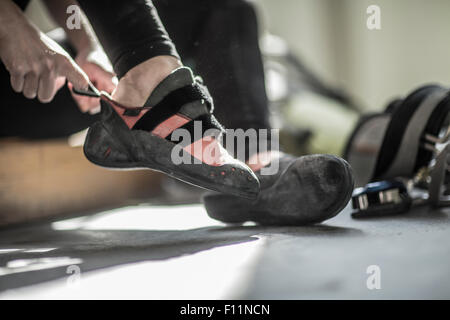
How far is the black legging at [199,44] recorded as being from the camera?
0.52 meters

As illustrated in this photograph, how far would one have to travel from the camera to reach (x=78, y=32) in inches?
30.6

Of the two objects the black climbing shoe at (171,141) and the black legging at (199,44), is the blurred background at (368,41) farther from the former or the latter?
the black climbing shoe at (171,141)

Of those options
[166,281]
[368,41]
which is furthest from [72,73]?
[368,41]

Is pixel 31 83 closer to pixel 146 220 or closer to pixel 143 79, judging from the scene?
pixel 143 79

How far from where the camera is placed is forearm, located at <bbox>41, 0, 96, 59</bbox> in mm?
749

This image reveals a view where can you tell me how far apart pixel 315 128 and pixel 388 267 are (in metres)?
1.18

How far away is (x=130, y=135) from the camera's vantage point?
21.0 inches

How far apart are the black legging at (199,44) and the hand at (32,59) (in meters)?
0.08

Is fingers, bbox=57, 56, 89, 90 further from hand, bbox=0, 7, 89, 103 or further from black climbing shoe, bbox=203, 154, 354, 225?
black climbing shoe, bbox=203, 154, 354, 225

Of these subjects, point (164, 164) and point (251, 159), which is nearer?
point (164, 164)

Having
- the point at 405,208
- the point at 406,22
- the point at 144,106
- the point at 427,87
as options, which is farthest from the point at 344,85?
the point at 144,106

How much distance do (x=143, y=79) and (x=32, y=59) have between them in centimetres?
17

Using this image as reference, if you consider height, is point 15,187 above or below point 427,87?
below

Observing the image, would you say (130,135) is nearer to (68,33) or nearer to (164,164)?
(164,164)
